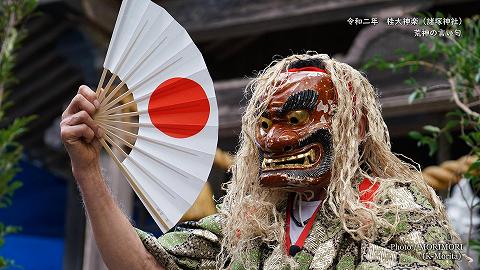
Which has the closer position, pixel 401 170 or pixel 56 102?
pixel 401 170

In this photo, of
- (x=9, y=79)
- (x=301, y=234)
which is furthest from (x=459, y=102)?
(x=9, y=79)

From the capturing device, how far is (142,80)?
2666 mm

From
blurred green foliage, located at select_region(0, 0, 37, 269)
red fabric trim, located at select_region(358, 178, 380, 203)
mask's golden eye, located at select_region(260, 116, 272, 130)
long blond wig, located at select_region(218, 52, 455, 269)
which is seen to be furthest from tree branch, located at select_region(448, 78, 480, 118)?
blurred green foliage, located at select_region(0, 0, 37, 269)

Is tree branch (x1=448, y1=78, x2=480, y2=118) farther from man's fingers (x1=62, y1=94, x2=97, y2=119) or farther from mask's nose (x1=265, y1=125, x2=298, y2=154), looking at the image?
man's fingers (x1=62, y1=94, x2=97, y2=119)

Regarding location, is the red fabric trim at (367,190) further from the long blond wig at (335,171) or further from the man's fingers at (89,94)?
the man's fingers at (89,94)

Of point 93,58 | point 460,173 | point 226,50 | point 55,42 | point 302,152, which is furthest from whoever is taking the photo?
point 226,50

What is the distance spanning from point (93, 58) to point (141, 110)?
4.05 metres

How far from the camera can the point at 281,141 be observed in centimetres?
266

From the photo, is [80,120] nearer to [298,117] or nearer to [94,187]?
[94,187]

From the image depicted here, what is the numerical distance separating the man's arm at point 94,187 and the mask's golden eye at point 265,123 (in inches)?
19.2

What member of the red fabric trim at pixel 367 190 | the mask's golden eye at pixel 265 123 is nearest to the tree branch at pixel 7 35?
the mask's golden eye at pixel 265 123

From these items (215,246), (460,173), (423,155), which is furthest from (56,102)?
(215,246)

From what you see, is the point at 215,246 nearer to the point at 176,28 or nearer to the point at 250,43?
the point at 176,28

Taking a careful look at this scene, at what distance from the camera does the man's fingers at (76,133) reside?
8.36 feet
